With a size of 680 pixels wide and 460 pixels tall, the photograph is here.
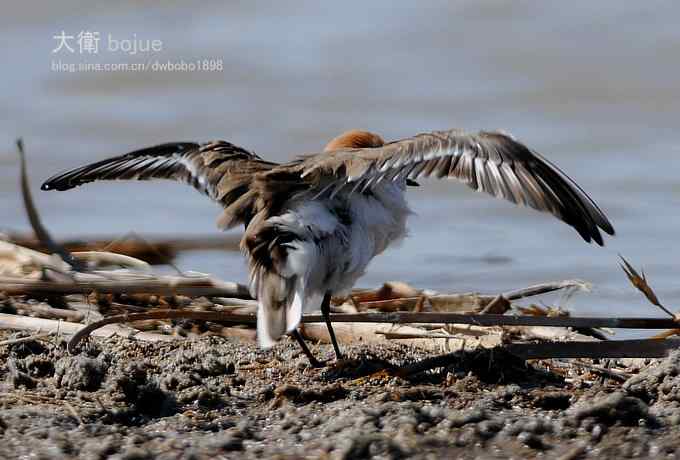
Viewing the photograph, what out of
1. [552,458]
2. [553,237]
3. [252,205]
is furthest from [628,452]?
[553,237]

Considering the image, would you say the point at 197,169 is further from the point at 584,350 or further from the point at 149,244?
the point at 149,244

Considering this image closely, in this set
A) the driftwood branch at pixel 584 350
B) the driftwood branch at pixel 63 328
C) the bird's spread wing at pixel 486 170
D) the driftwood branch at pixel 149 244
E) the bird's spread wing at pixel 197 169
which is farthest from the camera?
the driftwood branch at pixel 149 244

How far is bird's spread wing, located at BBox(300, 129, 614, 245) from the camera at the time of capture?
479 centimetres

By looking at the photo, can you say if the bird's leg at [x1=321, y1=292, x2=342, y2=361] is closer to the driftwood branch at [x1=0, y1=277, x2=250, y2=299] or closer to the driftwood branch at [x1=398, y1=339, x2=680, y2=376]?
the driftwood branch at [x1=398, y1=339, x2=680, y2=376]

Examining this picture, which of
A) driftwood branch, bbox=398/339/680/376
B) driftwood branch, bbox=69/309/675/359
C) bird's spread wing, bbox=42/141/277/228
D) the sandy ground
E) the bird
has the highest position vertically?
bird's spread wing, bbox=42/141/277/228

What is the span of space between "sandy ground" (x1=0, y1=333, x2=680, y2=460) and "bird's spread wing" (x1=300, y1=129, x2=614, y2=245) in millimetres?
621

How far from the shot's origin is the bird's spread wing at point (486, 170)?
4.79 metres

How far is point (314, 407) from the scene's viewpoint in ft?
15.0

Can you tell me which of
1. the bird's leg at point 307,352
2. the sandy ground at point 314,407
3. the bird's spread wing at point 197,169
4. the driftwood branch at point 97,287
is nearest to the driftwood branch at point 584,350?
the sandy ground at point 314,407

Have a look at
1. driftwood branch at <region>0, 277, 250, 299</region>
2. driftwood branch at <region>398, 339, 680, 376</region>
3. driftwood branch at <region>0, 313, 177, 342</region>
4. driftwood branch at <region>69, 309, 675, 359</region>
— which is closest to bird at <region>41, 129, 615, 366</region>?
driftwood branch at <region>69, 309, 675, 359</region>

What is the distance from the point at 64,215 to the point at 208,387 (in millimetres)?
6078

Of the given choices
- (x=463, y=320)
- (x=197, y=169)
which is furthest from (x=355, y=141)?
(x=463, y=320)

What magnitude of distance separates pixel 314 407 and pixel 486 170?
116 cm

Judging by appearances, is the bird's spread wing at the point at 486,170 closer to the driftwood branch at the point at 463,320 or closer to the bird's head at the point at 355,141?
the driftwood branch at the point at 463,320
